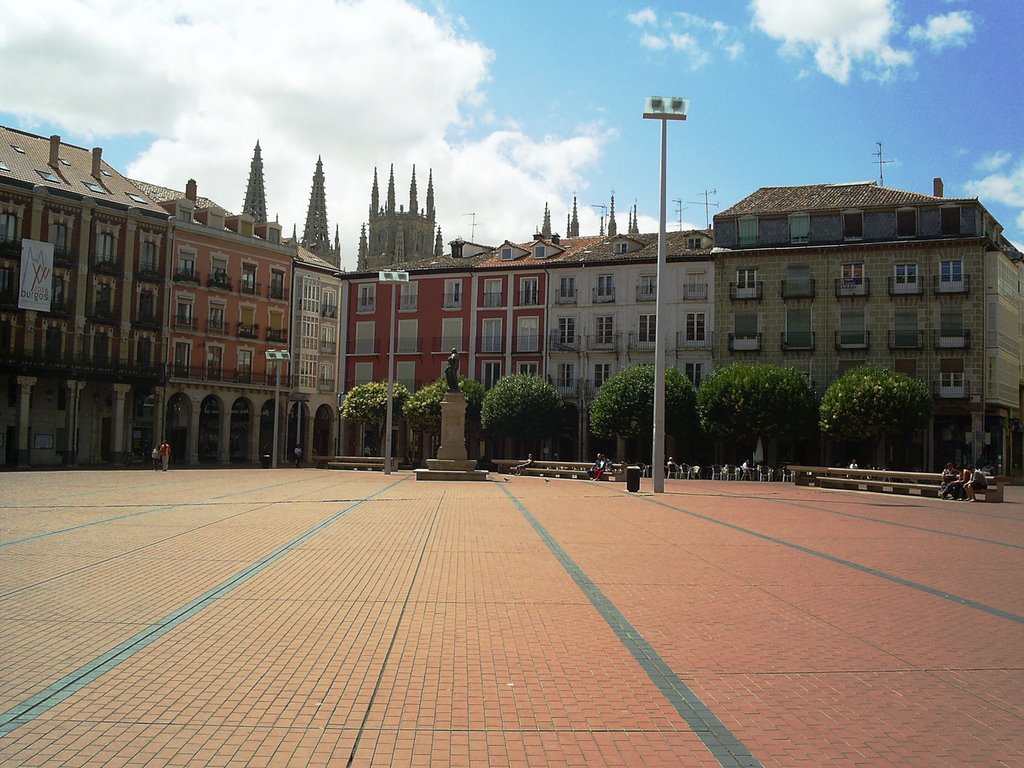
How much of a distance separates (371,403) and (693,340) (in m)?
20.2

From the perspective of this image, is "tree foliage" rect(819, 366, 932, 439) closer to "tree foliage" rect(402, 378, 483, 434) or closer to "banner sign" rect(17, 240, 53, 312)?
"tree foliage" rect(402, 378, 483, 434)

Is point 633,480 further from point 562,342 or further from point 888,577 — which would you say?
point 562,342

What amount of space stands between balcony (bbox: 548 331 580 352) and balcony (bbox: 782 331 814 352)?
1253 centimetres

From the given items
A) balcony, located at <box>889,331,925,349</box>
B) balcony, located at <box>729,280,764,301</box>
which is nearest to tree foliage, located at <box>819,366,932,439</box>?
balcony, located at <box>889,331,925,349</box>

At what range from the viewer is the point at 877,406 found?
4447cm

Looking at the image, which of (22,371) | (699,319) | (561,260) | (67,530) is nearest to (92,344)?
(22,371)

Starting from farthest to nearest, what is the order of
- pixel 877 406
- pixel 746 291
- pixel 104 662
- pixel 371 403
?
1. pixel 371 403
2. pixel 746 291
3. pixel 877 406
4. pixel 104 662

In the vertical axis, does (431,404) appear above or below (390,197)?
below

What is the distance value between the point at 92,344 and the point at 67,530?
40.1 metres

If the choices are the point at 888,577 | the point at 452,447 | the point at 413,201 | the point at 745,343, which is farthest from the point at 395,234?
the point at 888,577

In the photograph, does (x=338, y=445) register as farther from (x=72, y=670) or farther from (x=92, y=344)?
(x=72, y=670)

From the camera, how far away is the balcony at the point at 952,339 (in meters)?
49.2

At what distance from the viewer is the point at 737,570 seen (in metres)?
11.6

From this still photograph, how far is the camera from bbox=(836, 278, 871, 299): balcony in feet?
169
